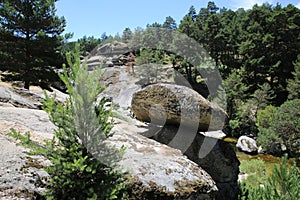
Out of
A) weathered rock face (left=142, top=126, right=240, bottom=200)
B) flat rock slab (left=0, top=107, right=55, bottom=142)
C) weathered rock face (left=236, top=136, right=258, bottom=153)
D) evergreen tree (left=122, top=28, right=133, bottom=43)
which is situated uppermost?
evergreen tree (left=122, top=28, right=133, bottom=43)

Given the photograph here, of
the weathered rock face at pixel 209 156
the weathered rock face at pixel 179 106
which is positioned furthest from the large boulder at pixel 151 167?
the weathered rock face at pixel 209 156

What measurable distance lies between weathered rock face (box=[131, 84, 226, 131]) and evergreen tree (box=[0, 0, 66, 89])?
7230mm

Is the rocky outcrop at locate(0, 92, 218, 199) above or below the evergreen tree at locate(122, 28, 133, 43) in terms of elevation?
below

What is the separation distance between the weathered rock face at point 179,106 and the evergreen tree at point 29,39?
7230mm

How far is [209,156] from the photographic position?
26.9 ft

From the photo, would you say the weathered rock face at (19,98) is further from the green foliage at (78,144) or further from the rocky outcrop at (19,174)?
the green foliage at (78,144)

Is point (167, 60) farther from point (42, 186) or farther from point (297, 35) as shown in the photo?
point (42, 186)

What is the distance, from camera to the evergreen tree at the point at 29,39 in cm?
1190

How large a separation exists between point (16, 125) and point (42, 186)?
67.4 inches

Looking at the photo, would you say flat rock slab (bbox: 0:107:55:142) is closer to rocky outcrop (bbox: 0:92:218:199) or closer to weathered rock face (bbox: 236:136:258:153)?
rocky outcrop (bbox: 0:92:218:199)

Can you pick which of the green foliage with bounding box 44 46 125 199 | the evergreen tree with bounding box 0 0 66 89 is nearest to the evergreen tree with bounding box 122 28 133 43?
the evergreen tree with bounding box 0 0 66 89

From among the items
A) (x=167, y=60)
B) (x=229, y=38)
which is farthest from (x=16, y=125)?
(x=229, y=38)

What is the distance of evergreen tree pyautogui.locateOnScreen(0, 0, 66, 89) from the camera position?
39.0 ft

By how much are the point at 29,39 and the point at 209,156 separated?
1058cm
